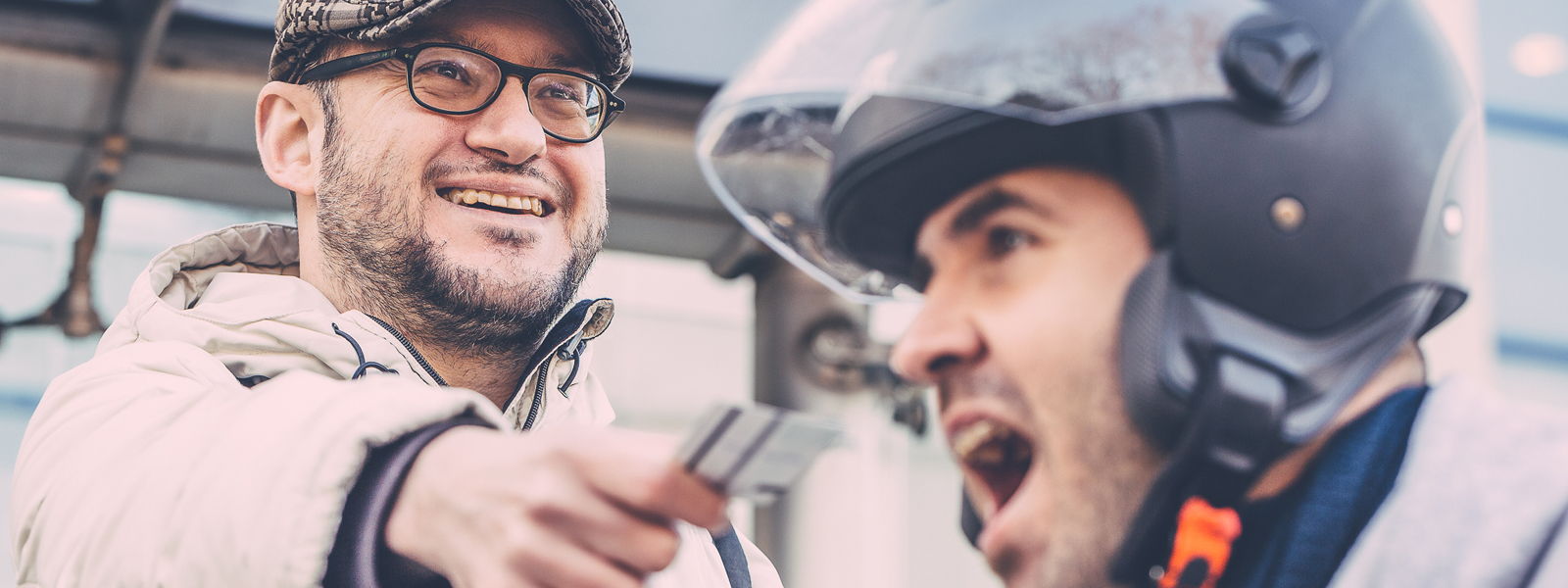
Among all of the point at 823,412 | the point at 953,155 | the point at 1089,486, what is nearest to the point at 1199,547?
the point at 1089,486

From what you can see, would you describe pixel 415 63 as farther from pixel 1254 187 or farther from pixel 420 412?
pixel 1254 187

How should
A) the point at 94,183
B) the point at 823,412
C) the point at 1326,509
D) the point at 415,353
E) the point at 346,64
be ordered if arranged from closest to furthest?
1. the point at 1326,509
2. the point at 415,353
3. the point at 346,64
4. the point at 94,183
5. the point at 823,412

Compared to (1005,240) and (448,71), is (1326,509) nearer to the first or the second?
(1005,240)

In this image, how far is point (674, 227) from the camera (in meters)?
3.48

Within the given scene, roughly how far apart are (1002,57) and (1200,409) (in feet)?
0.91

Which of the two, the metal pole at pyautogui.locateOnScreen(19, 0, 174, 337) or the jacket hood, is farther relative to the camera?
the metal pole at pyautogui.locateOnScreen(19, 0, 174, 337)

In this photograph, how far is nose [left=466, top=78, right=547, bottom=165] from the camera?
51.3 inches

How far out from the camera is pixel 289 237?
1.46 metres

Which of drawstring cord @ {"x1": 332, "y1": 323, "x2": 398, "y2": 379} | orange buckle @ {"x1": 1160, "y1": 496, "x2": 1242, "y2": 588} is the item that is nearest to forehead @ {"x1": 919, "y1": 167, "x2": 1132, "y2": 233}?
orange buckle @ {"x1": 1160, "y1": 496, "x2": 1242, "y2": 588}

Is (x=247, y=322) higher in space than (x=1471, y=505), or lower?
lower

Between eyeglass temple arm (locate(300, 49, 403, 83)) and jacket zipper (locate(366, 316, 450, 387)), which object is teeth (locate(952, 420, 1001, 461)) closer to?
jacket zipper (locate(366, 316, 450, 387))

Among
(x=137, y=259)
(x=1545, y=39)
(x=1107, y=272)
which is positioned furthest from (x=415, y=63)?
(x=1545, y=39)

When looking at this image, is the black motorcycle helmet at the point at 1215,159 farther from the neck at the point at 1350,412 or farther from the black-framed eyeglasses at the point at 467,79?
the black-framed eyeglasses at the point at 467,79

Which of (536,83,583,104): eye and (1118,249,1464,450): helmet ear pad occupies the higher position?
(536,83,583,104): eye
